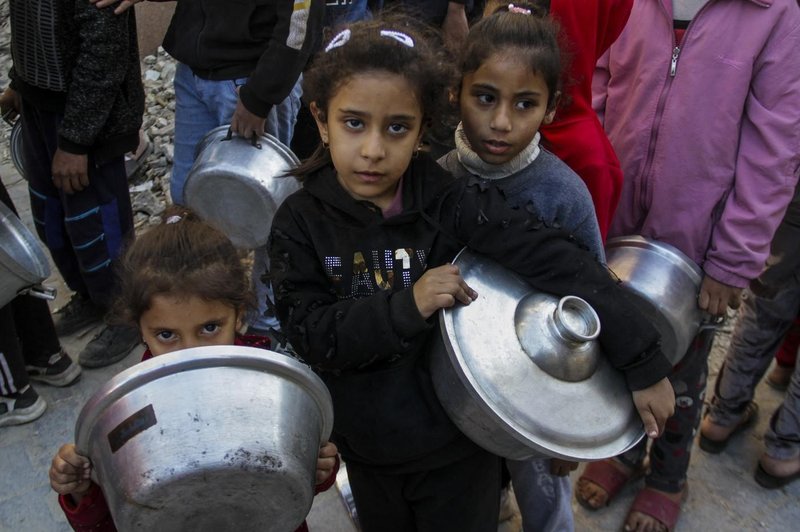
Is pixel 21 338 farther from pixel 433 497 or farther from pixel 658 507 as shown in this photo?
pixel 658 507

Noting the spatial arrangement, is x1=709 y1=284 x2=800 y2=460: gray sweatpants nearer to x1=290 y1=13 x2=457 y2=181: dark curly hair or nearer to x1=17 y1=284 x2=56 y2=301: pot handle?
x1=290 y1=13 x2=457 y2=181: dark curly hair

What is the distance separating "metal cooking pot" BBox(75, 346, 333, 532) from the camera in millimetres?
1224

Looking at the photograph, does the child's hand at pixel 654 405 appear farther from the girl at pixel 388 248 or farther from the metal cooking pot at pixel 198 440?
the metal cooking pot at pixel 198 440

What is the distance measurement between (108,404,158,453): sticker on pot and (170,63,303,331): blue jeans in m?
1.78

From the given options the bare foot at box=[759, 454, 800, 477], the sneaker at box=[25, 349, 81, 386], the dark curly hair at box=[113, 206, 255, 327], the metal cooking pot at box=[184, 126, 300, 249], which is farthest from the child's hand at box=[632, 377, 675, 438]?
the sneaker at box=[25, 349, 81, 386]

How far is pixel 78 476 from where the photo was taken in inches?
56.9

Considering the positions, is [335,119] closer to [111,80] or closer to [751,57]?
[751,57]

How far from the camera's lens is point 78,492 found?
1.49 m

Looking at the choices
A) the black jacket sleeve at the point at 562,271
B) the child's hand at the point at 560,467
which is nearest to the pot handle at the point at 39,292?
the black jacket sleeve at the point at 562,271

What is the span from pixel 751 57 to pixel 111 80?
2303mm

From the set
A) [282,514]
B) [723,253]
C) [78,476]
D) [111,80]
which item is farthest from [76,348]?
[723,253]

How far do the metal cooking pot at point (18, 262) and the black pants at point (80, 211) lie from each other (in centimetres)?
50

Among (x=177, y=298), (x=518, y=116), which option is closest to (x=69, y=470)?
(x=177, y=298)

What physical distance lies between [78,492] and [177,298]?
1.45 feet
